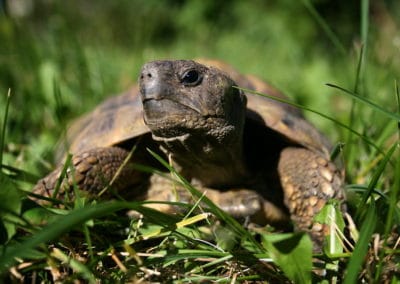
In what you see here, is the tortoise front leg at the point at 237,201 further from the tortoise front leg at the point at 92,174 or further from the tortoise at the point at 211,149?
the tortoise front leg at the point at 92,174

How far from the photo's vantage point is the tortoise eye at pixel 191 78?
1268 mm

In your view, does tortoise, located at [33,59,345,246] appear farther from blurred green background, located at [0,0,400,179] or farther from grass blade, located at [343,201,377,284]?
grass blade, located at [343,201,377,284]

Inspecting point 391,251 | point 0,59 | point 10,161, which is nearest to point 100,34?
point 0,59

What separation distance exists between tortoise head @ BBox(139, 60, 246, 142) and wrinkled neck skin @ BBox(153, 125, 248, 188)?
0.02 metres

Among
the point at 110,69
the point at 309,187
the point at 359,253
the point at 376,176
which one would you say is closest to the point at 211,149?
the point at 309,187

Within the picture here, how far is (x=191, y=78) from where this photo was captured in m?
1.28

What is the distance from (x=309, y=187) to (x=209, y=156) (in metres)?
0.34

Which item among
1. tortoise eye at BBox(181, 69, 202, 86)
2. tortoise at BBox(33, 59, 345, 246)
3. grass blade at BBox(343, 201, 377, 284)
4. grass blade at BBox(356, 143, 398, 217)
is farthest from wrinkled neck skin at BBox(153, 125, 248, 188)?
grass blade at BBox(343, 201, 377, 284)

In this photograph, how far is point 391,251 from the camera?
1059mm

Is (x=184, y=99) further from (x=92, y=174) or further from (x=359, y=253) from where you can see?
(x=359, y=253)

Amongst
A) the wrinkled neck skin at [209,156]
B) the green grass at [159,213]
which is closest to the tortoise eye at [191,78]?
the wrinkled neck skin at [209,156]

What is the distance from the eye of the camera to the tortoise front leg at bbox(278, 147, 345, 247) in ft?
4.81

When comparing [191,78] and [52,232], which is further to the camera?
[191,78]

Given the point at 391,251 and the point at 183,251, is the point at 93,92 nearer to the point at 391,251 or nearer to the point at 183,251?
the point at 183,251
